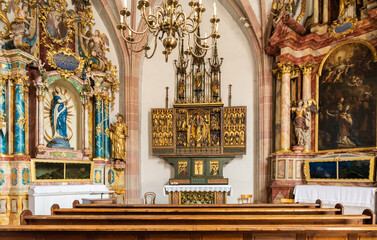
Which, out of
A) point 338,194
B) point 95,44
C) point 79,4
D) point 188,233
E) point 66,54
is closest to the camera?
point 188,233

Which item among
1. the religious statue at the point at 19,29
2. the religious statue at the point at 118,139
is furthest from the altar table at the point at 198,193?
the religious statue at the point at 19,29

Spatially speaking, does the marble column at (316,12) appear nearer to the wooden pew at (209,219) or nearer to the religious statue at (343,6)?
the religious statue at (343,6)

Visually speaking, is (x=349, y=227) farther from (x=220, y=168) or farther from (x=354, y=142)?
(x=220, y=168)

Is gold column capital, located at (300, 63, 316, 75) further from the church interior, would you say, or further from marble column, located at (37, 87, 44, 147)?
marble column, located at (37, 87, 44, 147)

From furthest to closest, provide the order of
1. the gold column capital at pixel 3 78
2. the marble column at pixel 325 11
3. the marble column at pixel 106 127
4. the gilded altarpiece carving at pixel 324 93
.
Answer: the marble column at pixel 106 127 < the marble column at pixel 325 11 < the gilded altarpiece carving at pixel 324 93 < the gold column capital at pixel 3 78

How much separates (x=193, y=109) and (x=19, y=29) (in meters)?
6.69

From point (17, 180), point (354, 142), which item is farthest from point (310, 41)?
point (17, 180)

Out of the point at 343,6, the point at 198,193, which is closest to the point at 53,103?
the point at 198,193

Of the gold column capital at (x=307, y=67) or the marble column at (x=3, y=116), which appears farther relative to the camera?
the gold column capital at (x=307, y=67)

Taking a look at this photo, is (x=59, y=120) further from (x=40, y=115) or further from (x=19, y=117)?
(x=19, y=117)

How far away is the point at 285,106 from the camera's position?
1198cm

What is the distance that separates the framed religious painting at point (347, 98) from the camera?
1006 centimetres

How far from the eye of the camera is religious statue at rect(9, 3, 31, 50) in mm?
9273

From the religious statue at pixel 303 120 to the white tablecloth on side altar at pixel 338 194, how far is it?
1.69 metres
